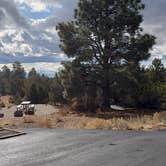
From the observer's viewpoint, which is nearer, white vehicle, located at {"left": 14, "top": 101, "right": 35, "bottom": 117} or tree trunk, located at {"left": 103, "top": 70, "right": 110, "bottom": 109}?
tree trunk, located at {"left": 103, "top": 70, "right": 110, "bottom": 109}

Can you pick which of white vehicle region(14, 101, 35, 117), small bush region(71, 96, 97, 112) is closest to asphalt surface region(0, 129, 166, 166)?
white vehicle region(14, 101, 35, 117)

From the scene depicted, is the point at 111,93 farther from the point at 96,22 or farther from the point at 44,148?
the point at 44,148

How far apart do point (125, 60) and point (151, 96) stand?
6.01 metres

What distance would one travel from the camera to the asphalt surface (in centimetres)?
1184

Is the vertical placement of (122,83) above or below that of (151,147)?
above

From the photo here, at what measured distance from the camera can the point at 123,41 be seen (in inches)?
1642

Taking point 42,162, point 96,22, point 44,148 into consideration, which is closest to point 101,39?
point 96,22

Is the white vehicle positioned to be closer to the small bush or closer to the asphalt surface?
the small bush

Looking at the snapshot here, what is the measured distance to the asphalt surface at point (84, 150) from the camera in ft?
38.8

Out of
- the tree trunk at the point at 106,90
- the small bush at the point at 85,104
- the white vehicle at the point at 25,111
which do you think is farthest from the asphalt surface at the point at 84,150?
the small bush at the point at 85,104

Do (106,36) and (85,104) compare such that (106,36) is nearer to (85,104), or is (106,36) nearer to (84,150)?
(85,104)

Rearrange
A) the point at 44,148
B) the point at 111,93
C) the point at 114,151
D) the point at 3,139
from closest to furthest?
the point at 114,151
the point at 44,148
the point at 3,139
the point at 111,93

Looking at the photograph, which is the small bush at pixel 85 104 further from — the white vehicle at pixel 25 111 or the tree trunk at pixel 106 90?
the white vehicle at pixel 25 111

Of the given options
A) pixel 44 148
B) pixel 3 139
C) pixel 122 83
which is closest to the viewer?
pixel 44 148
